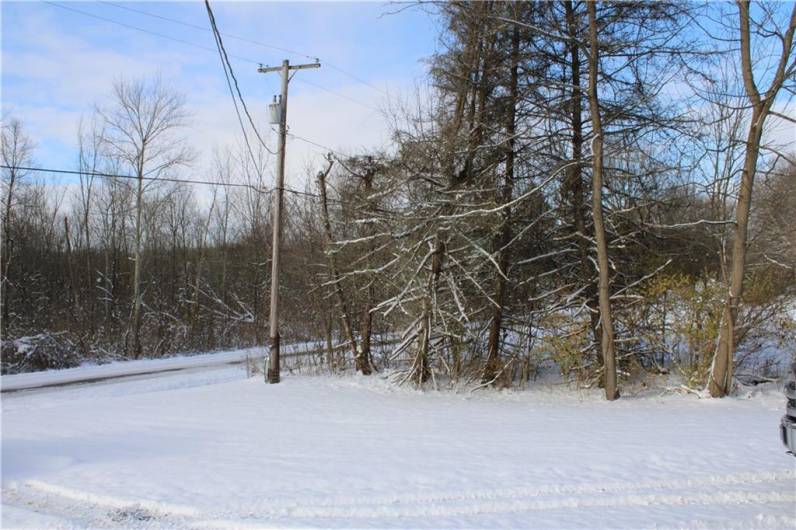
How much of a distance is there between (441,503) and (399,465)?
1457mm

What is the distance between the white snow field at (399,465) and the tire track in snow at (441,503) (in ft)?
0.08

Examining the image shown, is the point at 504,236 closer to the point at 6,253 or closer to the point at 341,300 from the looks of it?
the point at 341,300

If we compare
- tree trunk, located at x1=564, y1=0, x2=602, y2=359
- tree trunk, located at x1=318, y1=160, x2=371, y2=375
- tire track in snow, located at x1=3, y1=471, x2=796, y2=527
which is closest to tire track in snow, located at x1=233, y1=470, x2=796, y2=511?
tire track in snow, located at x1=3, y1=471, x2=796, y2=527

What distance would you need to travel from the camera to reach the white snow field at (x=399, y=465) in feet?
19.0

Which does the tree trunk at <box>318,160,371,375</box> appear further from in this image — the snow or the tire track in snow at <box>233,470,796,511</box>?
Answer: the tire track in snow at <box>233,470,796,511</box>

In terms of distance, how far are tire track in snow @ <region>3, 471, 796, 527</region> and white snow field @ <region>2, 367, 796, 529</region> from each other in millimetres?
23

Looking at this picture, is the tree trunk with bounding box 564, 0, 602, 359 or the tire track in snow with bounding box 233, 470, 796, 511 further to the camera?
the tree trunk with bounding box 564, 0, 602, 359

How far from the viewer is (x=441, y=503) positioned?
6.02 meters

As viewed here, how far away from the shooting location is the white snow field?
5.80 meters

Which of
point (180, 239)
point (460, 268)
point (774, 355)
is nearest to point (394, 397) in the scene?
point (460, 268)

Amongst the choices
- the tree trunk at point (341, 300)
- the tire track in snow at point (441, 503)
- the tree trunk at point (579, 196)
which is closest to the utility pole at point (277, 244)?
the tree trunk at point (341, 300)

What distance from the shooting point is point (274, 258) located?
15.1m

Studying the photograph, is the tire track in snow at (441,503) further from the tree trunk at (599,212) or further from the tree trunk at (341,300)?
the tree trunk at (341,300)

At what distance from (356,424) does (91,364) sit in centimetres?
1691
